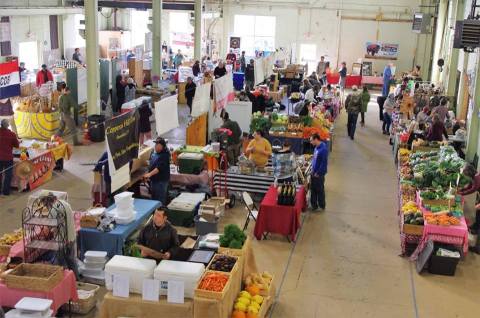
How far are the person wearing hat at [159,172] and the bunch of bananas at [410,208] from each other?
159 inches

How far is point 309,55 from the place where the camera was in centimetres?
3030

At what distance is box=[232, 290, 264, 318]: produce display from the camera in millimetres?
6191

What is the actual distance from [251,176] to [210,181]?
0.83 m

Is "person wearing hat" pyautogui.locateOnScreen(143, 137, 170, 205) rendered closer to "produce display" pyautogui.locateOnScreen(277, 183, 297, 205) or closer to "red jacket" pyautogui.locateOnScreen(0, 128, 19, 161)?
"produce display" pyautogui.locateOnScreen(277, 183, 297, 205)

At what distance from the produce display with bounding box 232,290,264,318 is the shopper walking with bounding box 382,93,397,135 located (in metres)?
12.3

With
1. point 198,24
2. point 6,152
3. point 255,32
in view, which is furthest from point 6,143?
point 255,32

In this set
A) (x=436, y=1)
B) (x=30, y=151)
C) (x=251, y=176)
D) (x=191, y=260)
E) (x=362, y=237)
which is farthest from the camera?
(x=436, y=1)

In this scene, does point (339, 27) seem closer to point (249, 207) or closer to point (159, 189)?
point (159, 189)

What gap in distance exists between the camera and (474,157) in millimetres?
13055

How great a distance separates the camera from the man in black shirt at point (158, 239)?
680 cm

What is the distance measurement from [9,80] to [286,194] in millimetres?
8550

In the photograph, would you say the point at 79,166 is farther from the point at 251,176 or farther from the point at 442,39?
the point at 442,39

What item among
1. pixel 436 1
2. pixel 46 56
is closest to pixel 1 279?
pixel 46 56

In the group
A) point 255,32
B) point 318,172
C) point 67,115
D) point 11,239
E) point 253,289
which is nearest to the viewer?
point 253,289
